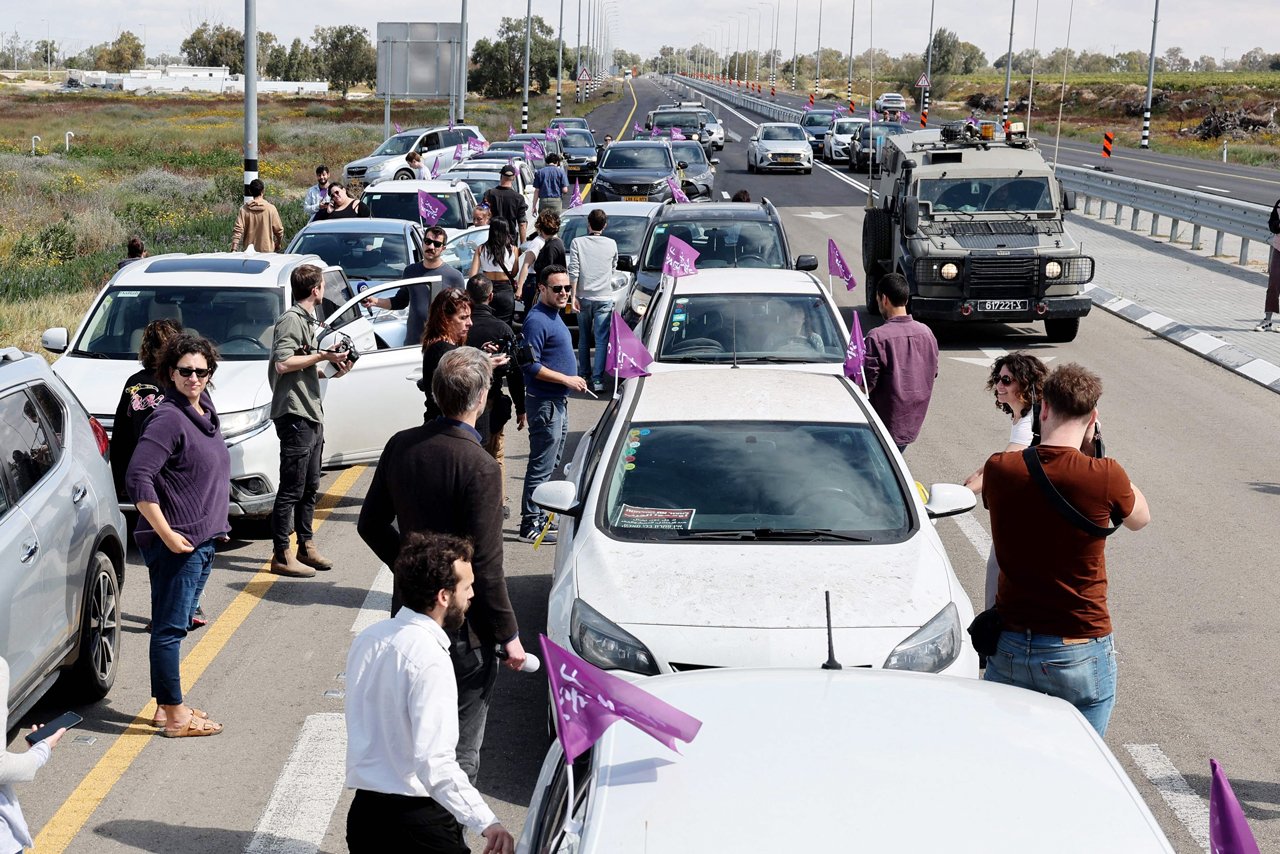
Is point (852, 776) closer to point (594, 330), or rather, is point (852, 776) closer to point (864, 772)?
point (864, 772)

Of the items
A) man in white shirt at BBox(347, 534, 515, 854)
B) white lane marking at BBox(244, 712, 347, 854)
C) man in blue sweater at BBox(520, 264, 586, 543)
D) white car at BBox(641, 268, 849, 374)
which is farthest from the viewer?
white car at BBox(641, 268, 849, 374)

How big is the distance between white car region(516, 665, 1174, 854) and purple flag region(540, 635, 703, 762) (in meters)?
0.04

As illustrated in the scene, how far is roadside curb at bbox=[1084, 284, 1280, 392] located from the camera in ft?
52.3

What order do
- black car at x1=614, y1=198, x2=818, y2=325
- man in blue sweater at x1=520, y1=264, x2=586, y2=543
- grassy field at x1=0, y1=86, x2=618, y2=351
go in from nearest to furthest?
man in blue sweater at x1=520, y1=264, x2=586, y2=543 < black car at x1=614, y1=198, x2=818, y2=325 < grassy field at x1=0, y1=86, x2=618, y2=351

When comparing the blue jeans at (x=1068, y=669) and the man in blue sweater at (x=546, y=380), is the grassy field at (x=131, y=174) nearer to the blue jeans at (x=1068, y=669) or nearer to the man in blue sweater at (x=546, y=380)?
the man in blue sweater at (x=546, y=380)

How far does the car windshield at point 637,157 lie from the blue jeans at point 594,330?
16041mm

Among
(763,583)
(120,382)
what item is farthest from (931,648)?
(120,382)

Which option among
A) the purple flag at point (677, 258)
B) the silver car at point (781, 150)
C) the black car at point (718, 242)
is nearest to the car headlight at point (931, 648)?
the purple flag at point (677, 258)

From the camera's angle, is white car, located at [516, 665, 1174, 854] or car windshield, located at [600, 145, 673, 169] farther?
car windshield, located at [600, 145, 673, 169]

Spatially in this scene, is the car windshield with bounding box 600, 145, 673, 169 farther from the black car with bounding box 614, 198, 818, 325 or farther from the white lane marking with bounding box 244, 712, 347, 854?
the white lane marking with bounding box 244, 712, 347, 854

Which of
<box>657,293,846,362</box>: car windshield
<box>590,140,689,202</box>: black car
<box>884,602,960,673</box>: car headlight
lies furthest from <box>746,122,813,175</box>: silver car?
<box>884,602,960,673</box>: car headlight

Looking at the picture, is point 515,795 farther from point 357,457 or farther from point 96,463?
point 357,457

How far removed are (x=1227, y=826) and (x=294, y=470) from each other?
685 centimetres

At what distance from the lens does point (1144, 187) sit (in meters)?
28.0
